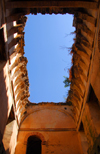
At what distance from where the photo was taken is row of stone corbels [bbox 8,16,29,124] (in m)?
6.48

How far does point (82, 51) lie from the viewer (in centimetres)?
668

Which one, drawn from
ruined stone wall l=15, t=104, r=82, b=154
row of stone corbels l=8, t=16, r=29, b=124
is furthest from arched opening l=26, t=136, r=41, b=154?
row of stone corbels l=8, t=16, r=29, b=124

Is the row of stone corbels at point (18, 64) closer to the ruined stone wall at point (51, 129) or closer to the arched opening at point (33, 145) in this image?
the ruined stone wall at point (51, 129)

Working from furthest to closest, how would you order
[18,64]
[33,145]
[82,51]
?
[33,145] → [18,64] → [82,51]

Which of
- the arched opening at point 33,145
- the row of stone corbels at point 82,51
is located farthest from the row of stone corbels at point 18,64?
the row of stone corbels at point 82,51

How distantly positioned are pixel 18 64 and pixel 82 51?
3.16 metres

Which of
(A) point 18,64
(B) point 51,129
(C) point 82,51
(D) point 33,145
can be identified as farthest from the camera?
(D) point 33,145

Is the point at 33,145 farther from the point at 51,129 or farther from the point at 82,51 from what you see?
the point at 82,51

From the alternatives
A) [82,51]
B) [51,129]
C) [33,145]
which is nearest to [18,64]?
[82,51]

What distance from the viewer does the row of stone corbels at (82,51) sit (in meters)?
5.71

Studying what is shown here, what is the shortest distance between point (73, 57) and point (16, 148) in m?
5.84

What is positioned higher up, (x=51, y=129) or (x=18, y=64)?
(x=18, y=64)

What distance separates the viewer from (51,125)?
9.40 meters

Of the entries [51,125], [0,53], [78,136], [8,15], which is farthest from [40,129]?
[8,15]
